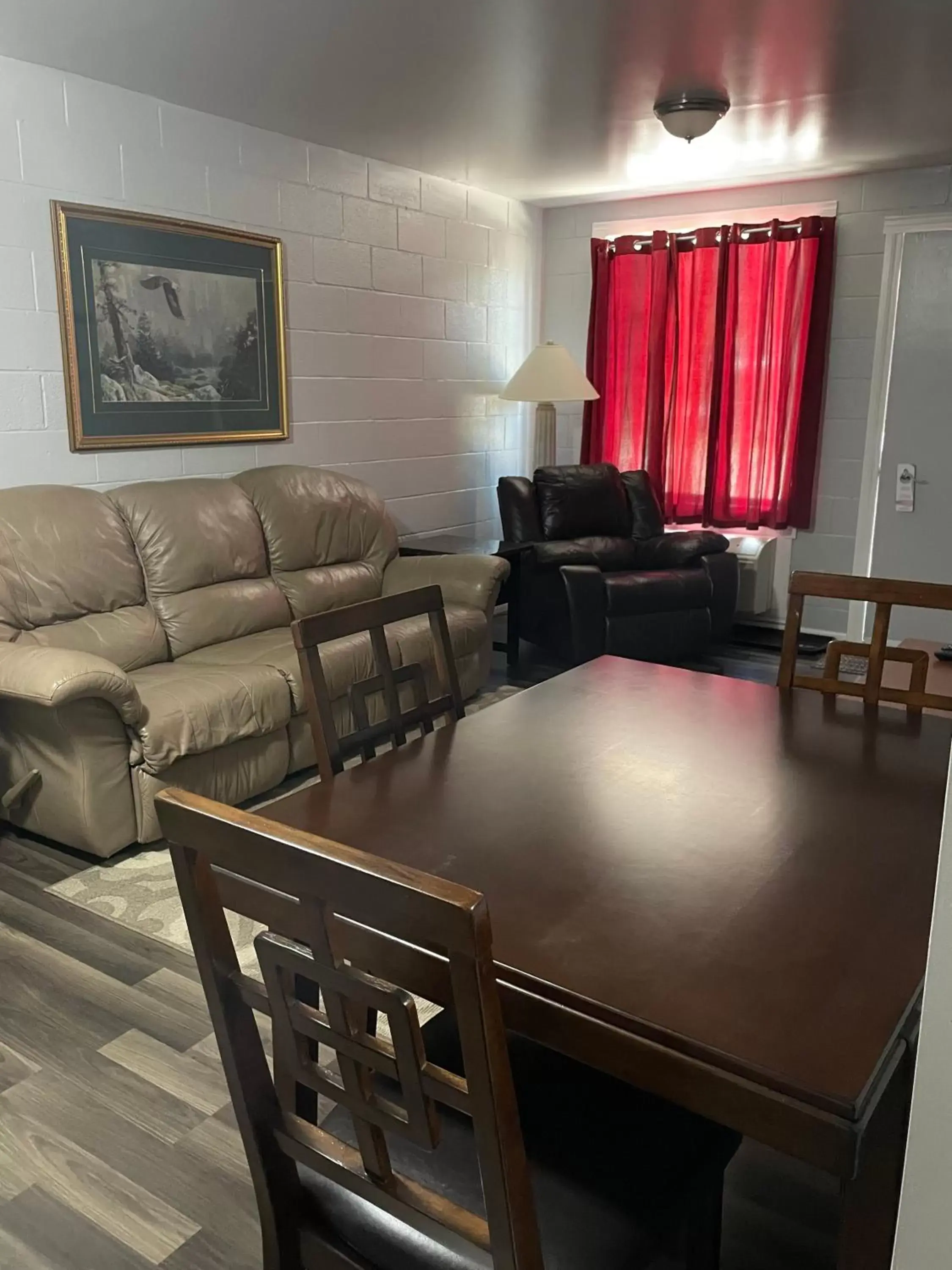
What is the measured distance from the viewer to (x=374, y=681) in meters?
1.87

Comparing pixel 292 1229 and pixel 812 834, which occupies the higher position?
pixel 812 834

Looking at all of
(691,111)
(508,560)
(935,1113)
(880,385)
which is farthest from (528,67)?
(935,1113)

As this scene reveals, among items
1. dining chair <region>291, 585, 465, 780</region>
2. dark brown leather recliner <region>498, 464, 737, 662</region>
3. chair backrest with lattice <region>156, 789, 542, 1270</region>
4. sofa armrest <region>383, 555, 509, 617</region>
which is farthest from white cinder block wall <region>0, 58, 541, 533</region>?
chair backrest with lattice <region>156, 789, 542, 1270</region>

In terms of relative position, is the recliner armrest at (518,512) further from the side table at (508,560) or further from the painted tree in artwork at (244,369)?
the painted tree in artwork at (244,369)

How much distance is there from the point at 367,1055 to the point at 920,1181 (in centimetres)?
54

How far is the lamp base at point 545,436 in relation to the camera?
5727mm

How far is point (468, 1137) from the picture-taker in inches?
46.3

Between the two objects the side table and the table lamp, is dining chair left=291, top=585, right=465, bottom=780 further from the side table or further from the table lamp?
the table lamp

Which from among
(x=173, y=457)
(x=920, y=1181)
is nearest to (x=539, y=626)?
(x=173, y=457)

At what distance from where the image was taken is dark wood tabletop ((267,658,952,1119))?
101cm

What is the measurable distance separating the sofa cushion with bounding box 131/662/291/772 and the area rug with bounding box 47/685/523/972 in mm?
299

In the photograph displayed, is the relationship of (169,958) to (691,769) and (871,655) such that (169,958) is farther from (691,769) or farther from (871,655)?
(871,655)

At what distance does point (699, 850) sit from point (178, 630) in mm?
2584

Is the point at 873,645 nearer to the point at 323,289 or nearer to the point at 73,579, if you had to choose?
the point at 73,579
